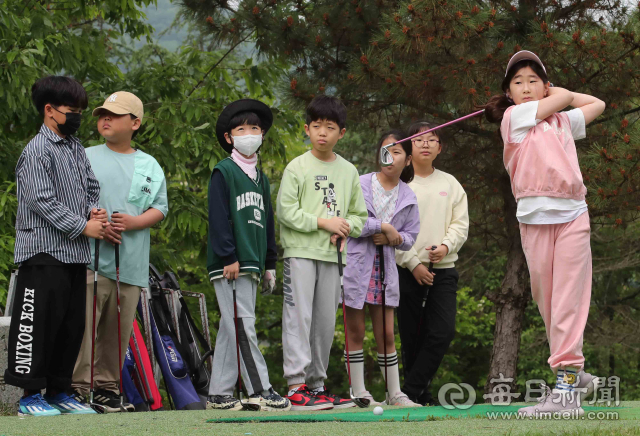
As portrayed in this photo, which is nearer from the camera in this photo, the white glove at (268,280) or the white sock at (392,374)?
the white glove at (268,280)

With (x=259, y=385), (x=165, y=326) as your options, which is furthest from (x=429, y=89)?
(x=259, y=385)

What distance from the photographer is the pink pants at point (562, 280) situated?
4.19 meters

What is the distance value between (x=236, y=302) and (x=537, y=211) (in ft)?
5.88

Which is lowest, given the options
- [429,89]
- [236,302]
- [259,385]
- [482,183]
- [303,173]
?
[259,385]

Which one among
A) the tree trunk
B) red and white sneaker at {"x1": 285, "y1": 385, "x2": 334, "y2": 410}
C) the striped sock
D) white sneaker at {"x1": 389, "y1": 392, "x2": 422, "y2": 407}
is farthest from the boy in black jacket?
the tree trunk

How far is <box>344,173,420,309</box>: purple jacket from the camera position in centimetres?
571

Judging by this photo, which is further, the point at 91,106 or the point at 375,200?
the point at 91,106

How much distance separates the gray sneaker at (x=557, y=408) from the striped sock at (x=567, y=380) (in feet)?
0.10

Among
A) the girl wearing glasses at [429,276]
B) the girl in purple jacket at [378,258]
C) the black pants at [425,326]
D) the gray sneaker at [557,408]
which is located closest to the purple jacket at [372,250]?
the girl in purple jacket at [378,258]

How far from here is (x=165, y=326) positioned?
5.86 m

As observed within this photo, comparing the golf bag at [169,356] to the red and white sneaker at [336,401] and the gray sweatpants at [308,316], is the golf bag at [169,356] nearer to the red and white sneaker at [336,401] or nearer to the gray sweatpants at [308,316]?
the gray sweatpants at [308,316]

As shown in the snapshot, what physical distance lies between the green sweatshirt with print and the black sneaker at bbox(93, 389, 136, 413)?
1.32 metres

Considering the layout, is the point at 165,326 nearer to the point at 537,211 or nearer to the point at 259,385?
the point at 259,385

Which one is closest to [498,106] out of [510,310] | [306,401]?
[306,401]
